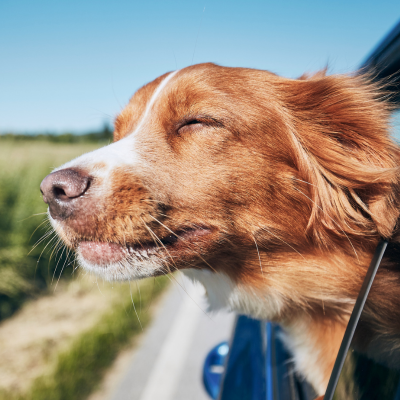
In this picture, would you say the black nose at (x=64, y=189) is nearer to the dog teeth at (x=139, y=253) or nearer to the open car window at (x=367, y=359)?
the dog teeth at (x=139, y=253)

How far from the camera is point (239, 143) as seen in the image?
179 cm

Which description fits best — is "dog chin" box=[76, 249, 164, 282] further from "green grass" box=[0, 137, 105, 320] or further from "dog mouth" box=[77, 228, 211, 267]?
"green grass" box=[0, 137, 105, 320]

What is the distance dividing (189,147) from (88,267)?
79cm

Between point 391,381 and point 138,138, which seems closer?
point 391,381

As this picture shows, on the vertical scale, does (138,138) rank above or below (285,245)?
above

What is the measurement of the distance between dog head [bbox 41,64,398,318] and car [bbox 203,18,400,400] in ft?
0.88

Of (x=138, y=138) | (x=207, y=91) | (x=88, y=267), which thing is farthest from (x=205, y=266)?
(x=207, y=91)

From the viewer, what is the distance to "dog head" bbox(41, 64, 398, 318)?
1.63 meters

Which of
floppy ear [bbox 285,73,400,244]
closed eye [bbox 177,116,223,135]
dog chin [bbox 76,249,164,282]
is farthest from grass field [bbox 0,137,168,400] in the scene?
floppy ear [bbox 285,73,400,244]

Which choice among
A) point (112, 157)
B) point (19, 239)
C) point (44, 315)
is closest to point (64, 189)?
point (112, 157)

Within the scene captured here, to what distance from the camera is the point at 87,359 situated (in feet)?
13.2

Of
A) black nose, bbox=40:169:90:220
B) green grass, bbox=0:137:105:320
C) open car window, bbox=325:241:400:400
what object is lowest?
green grass, bbox=0:137:105:320

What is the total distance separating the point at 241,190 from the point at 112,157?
2.22 feet

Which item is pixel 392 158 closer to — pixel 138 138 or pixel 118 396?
pixel 138 138
